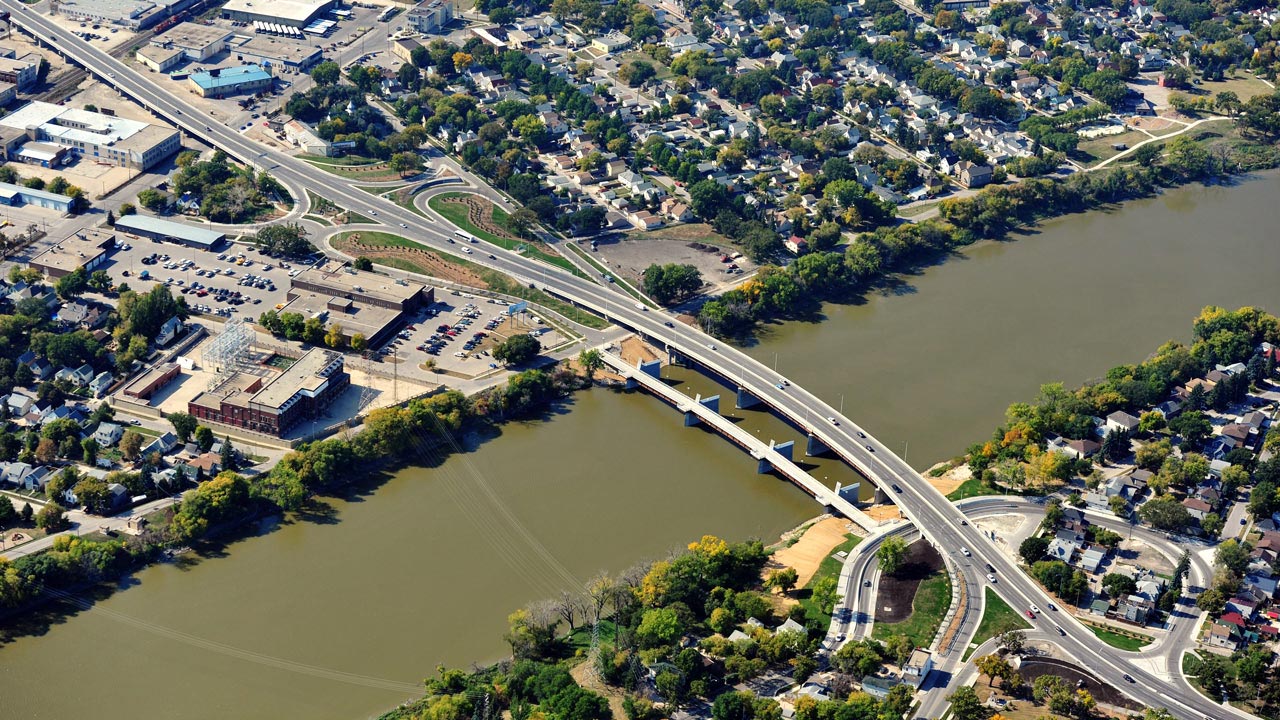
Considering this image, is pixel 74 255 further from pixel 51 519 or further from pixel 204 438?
pixel 51 519

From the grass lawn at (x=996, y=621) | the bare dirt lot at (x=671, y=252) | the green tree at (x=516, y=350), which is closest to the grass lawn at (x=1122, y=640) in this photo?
the grass lawn at (x=996, y=621)

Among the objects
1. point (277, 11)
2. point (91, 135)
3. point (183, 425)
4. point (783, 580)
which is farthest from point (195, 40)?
point (783, 580)

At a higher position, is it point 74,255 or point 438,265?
point 438,265

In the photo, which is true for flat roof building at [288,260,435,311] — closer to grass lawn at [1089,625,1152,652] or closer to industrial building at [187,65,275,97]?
industrial building at [187,65,275,97]

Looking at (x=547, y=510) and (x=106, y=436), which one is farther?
(x=106, y=436)

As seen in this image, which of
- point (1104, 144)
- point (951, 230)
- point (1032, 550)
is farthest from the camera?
point (1104, 144)

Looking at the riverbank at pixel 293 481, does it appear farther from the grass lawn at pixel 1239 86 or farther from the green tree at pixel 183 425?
the grass lawn at pixel 1239 86
